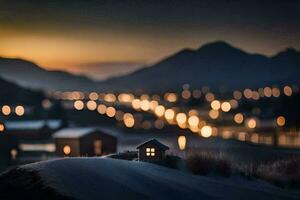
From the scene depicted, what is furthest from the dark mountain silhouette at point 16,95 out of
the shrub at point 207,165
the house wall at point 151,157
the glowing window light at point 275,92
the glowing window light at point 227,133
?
the shrub at point 207,165

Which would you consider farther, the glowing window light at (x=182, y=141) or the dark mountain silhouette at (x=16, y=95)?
the dark mountain silhouette at (x=16, y=95)

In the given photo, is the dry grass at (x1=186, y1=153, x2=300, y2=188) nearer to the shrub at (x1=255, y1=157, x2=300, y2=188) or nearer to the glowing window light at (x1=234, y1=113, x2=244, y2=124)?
the shrub at (x1=255, y1=157, x2=300, y2=188)

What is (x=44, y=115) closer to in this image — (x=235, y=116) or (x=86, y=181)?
(x=235, y=116)

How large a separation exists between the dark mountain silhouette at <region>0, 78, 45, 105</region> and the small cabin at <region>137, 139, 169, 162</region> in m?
84.9

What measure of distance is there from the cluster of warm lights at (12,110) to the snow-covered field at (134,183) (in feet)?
239

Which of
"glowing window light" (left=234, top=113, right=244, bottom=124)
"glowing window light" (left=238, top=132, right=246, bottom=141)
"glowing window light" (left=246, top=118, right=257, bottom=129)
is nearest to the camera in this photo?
"glowing window light" (left=238, top=132, right=246, bottom=141)

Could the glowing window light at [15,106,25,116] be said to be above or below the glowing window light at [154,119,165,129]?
above

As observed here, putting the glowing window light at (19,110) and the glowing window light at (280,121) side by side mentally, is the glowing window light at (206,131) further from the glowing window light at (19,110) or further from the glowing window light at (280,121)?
the glowing window light at (19,110)

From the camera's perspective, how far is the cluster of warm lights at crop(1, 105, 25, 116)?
373 ft

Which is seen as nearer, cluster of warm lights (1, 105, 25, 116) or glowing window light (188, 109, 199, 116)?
cluster of warm lights (1, 105, 25, 116)

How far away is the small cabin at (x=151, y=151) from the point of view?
46281 millimetres

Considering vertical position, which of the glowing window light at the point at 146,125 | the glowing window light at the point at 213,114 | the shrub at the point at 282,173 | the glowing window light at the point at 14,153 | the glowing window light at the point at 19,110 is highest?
the glowing window light at the point at 19,110

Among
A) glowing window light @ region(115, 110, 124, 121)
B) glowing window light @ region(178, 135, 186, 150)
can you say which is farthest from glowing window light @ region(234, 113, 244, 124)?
glowing window light @ region(178, 135, 186, 150)

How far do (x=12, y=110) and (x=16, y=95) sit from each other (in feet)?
69.8
